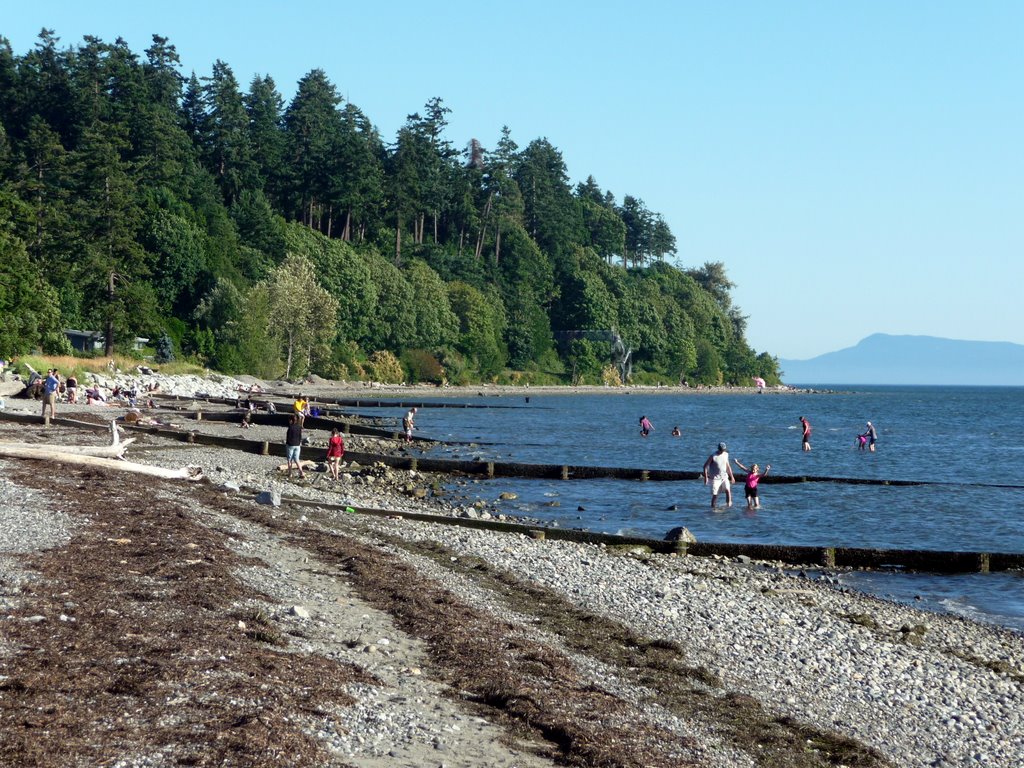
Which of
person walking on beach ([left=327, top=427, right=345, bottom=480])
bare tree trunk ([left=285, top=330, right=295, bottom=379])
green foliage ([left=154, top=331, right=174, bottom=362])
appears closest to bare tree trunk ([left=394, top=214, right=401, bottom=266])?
bare tree trunk ([left=285, top=330, right=295, bottom=379])

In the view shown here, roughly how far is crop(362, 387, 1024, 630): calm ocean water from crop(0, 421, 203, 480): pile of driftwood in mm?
9287

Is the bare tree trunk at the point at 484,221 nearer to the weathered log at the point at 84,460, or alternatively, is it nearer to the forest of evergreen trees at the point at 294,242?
the forest of evergreen trees at the point at 294,242

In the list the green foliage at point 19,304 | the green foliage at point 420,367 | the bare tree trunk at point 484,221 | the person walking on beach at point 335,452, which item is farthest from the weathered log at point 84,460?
the bare tree trunk at point 484,221

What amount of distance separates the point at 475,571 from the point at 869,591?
7586 mm

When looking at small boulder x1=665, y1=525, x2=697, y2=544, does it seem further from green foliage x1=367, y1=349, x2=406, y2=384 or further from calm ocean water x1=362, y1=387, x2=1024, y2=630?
green foliage x1=367, y1=349, x2=406, y2=384

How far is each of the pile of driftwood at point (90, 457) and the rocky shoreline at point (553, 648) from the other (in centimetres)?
252

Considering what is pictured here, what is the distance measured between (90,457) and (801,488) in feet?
77.6

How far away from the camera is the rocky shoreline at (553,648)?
9070 mm

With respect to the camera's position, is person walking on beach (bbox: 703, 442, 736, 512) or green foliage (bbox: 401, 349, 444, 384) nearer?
person walking on beach (bbox: 703, 442, 736, 512)

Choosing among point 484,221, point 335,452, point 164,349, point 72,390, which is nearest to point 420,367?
point 164,349

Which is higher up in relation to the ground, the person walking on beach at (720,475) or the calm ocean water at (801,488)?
the person walking on beach at (720,475)

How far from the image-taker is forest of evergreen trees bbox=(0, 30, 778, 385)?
80250 mm

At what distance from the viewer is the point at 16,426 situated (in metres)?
35.1

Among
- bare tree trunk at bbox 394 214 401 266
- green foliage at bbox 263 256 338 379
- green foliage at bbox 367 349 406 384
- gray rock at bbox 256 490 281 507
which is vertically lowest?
gray rock at bbox 256 490 281 507
